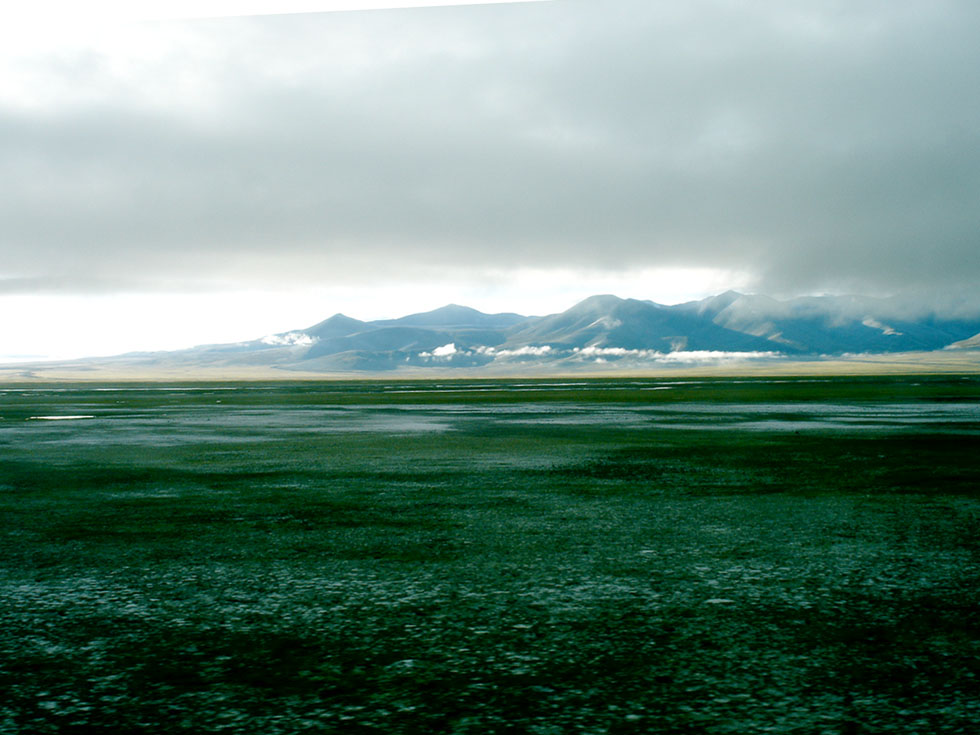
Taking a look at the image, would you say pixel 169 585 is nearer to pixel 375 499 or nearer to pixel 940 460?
pixel 375 499

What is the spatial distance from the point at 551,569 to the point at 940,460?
18.7 meters

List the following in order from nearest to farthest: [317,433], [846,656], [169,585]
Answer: [846,656] → [169,585] → [317,433]

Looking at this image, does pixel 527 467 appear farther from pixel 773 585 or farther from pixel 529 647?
pixel 529 647

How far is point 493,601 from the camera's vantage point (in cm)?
1048

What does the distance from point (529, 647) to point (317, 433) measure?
32669 millimetres

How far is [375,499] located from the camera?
1925 cm

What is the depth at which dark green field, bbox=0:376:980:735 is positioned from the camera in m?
7.23

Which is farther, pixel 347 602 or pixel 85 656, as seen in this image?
pixel 347 602

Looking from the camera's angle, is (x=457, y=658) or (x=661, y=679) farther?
(x=457, y=658)

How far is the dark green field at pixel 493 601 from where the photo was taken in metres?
7.23

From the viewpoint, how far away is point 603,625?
942 centimetres

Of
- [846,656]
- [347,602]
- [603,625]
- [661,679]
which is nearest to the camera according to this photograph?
[661,679]

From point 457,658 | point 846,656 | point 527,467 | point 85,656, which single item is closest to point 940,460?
point 527,467

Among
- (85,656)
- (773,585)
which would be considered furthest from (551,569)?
(85,656)
